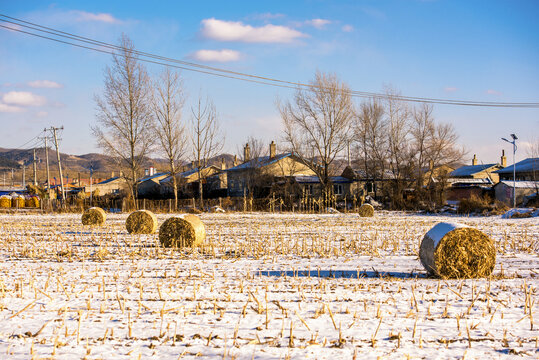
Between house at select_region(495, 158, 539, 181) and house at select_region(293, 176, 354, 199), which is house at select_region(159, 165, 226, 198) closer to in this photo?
house at select_region(293, 176, 354, 199)

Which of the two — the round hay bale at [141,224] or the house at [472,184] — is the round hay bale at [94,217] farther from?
the house at [472,184]

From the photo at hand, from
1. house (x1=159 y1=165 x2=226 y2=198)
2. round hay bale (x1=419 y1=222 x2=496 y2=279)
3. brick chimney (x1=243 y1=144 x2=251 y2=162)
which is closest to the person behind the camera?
round hay bale (x1=419 y1=222 x2=496 y2=279)

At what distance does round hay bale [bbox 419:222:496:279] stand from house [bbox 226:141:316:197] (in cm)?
4200

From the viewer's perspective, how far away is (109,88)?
4222 cm

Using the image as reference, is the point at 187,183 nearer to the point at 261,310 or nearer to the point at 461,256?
the point at 461,256

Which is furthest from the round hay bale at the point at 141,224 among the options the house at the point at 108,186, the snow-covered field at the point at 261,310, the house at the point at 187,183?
the house at the point at 108,186

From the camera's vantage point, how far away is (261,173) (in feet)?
176

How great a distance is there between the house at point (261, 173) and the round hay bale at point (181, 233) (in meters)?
37.0

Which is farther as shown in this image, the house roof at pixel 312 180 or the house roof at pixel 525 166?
the house roof at pixel 525 166

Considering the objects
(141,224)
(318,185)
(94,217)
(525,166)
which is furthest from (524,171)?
(141,224)

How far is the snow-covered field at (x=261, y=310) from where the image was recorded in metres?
4.99

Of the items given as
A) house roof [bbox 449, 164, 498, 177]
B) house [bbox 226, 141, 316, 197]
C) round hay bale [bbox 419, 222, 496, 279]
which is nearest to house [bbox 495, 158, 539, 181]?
house roof [bbox 449, 164, 498, 177]

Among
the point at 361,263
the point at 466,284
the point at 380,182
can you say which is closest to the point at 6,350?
the point at 466,284

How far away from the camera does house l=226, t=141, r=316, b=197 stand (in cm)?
5209
